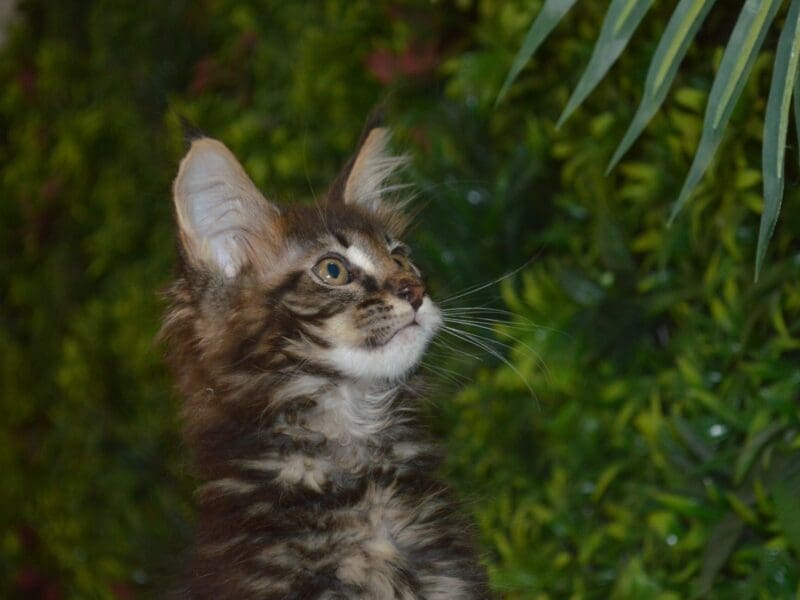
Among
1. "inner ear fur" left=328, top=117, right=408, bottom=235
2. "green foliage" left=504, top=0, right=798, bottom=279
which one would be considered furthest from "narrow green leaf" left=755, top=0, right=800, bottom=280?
"inner ear fur" left=328, top=117, right=408, bottom=235

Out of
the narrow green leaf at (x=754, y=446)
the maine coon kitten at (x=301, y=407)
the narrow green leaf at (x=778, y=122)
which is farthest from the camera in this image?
the narrow green leaf at (x=754, y=446)

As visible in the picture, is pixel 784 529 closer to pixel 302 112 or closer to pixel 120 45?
pixel 302 112

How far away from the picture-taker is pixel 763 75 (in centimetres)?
178

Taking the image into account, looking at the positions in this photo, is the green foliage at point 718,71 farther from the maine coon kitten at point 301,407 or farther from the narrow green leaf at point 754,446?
the narrow green leaf at point 754,446

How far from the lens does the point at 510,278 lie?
6.93 feet

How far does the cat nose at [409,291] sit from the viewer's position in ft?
4.66

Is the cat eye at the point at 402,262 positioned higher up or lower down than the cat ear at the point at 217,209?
lower down

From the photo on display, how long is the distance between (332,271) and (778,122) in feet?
1.78

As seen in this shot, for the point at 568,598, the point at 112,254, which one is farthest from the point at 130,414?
the point at 568,598

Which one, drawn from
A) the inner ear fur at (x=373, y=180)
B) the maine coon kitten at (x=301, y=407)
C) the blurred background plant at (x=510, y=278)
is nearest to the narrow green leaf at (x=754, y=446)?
the blurred background plant at (x=510, y=278)

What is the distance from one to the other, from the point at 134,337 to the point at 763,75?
1.73 m

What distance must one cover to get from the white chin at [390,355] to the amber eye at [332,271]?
0.09 meters

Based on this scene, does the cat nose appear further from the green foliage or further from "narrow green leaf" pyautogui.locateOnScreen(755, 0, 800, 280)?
"narrow green leaf" pyautogui.locateOnScreen(755, 0, 800, 280)

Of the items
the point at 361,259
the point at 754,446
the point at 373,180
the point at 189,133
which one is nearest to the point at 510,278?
the point at 373,180
